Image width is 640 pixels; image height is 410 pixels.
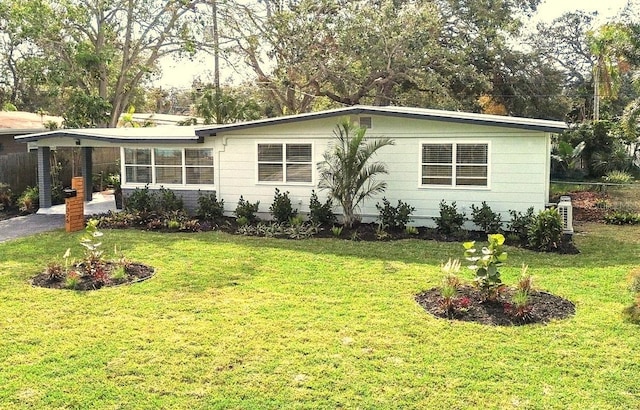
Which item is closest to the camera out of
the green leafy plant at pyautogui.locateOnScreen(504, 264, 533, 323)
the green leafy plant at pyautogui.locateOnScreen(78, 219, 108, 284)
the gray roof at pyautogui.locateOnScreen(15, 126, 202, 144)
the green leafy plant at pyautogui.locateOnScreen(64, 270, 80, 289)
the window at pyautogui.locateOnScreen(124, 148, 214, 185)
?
the green leafy plant at pyautogui.locateOnScreen(504, 264, 533, 323)

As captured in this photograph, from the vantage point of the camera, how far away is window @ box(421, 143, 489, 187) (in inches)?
436

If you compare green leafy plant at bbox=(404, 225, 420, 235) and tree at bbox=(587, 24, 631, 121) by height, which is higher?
tree at bbox=(587, 24, 631, 121)

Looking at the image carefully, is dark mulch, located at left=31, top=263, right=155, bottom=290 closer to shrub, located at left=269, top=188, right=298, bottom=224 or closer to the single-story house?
shrub, located at left=269, top=188, right=298, bottom=224

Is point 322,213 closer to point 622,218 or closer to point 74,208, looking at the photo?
point 74,208

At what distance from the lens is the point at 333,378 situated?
4.45 meters

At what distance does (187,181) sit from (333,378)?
1005 centimetres

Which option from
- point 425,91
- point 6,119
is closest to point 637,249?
point 425,91

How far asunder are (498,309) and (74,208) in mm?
9572

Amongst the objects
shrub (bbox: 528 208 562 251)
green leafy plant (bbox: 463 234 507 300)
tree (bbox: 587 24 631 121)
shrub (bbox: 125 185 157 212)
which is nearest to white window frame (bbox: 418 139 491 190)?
shrub (bbox: 528 208 562 251)

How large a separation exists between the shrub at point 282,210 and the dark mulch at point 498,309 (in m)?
5.81

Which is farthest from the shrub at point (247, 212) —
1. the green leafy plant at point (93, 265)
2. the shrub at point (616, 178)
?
the shrub at point (616, 178)

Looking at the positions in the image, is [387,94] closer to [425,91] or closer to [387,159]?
[425,91]

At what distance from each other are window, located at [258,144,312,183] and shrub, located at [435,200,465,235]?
10.5 ft

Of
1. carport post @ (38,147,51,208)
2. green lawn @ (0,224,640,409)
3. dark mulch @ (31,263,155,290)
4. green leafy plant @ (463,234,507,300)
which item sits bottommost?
green lawn @ (0,224,640,409)
